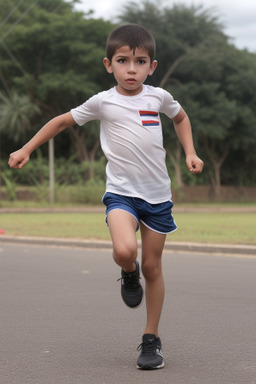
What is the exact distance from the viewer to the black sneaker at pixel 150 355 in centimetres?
472

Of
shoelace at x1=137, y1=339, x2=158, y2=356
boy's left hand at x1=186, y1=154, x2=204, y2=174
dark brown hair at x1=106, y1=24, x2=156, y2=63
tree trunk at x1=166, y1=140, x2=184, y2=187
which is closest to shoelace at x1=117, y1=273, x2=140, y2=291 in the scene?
shoelace at x1=137, y1=339, x2=158, y2=356

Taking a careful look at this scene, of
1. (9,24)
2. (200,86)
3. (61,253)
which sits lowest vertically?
(61,253)

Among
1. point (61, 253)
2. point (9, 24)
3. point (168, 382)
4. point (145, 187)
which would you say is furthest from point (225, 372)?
point (9, 24)

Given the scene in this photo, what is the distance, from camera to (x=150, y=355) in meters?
4.75

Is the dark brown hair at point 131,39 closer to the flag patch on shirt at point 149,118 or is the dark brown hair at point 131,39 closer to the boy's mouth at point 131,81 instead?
the boy's mouth at point 131,81

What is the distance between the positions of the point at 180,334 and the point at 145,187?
1.72 meters

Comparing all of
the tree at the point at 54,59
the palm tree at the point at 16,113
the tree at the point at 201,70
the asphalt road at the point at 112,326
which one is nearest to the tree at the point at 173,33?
the tree at the point at 201,70

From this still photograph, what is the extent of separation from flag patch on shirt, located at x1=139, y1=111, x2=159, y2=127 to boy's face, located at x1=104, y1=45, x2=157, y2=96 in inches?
6.5

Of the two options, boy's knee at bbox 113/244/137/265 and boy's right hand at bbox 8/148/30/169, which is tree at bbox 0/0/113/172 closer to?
boy's right hand at bbox 8/148/30/169

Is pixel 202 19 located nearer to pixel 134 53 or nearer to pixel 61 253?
pixel 61 253

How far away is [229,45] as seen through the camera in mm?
40562

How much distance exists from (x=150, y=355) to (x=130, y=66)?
176 centimetres

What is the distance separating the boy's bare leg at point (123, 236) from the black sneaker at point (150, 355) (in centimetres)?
53

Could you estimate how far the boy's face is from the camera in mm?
4559
